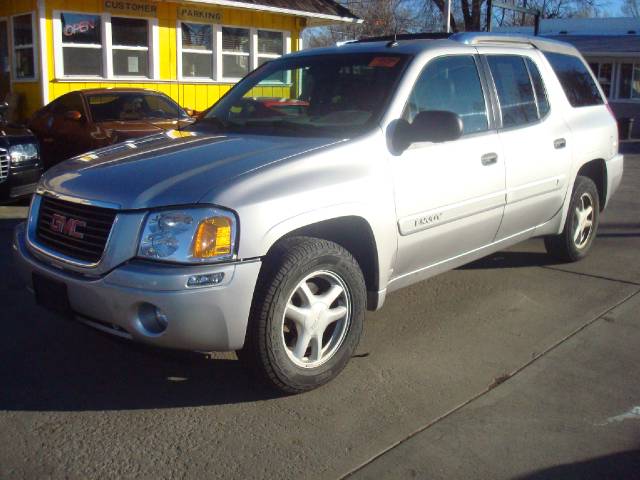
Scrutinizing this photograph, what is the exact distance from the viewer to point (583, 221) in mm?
6605

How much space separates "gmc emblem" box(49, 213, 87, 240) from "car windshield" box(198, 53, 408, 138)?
1301mm

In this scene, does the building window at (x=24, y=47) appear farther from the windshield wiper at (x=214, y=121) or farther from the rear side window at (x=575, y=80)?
the rear side window at (x=575, y=80)

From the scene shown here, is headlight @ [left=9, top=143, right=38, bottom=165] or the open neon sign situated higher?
the open neon sign

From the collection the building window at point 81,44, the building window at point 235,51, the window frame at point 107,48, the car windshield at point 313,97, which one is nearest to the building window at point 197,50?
the building window at point 235,51

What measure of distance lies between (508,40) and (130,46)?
1169 cm

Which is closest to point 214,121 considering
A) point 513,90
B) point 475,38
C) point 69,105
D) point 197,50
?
point 475,38

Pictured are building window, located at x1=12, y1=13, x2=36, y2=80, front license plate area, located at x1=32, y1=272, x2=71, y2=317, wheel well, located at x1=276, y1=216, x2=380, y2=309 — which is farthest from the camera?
building window, located at x1=12, y1=13, x2=36, y2=80

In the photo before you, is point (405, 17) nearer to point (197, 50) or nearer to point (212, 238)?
point (197, 50)

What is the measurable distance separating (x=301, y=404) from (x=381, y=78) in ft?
6.74

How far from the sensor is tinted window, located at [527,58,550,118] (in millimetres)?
5785

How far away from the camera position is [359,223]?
13.6ft

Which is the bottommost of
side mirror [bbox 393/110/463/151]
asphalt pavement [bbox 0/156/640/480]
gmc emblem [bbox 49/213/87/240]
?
asphalt pavement [bbox 0/156/640/480]

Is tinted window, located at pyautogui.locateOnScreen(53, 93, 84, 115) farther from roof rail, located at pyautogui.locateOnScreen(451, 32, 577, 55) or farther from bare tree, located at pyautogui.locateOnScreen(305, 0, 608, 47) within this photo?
bare tree, located at pyautogui.locateOnScreen(305, 0, 608, 47)

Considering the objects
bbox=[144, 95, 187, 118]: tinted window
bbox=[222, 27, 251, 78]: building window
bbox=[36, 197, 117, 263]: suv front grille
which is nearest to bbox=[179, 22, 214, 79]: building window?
bbox=[222, 27, 251, 78]: building window
